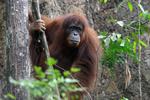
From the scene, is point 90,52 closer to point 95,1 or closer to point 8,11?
point 8,11

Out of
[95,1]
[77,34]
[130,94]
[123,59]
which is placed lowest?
[130,94]

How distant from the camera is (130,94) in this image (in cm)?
619

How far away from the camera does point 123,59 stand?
18.5ft

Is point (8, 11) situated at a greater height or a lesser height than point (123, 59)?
greater

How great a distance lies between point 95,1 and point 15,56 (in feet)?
10.6

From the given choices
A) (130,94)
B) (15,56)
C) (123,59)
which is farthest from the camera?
(130,94)

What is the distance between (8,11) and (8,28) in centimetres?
13

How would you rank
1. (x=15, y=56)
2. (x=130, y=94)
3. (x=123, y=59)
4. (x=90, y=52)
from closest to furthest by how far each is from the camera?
(x=15, y=56) < (x=90, y=52) < (x=123, y=59) < (x=130, y=94)

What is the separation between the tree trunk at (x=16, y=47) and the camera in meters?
3.19

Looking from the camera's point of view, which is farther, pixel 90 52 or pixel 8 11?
pixel 90 52

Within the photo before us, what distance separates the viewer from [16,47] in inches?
126

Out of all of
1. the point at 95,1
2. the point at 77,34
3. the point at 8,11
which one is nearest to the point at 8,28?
the point at 8,11

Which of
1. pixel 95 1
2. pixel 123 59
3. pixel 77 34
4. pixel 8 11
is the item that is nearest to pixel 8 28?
pixel 8 11

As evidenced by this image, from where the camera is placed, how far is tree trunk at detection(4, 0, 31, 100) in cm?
319
